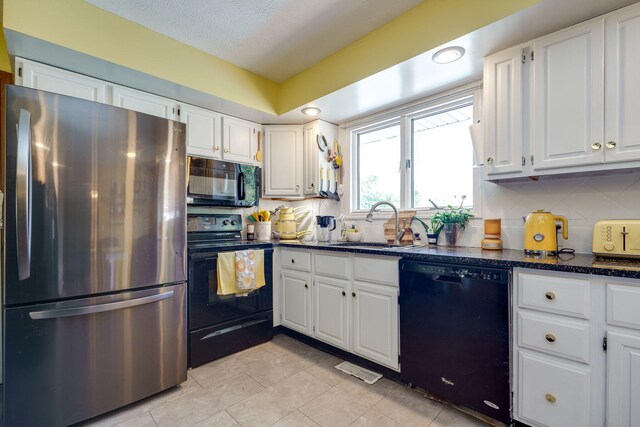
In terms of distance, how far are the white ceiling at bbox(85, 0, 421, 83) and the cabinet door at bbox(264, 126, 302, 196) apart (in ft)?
2.69

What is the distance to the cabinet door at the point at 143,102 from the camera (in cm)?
210

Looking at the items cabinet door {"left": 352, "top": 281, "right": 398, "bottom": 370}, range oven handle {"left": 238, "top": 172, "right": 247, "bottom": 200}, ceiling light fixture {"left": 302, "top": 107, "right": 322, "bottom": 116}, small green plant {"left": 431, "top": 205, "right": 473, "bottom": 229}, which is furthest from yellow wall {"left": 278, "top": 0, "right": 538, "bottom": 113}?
cabinet door {"left": 352, "top": 281, "right": 398, "bottom": 370}

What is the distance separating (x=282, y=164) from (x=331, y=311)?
5.17 ft

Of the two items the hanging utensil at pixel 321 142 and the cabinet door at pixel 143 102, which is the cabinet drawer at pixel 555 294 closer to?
the hanging utensil at pixel 321 142

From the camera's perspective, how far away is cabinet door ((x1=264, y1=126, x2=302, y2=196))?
3.06 metres

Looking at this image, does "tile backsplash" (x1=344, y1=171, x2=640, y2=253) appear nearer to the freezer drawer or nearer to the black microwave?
the black microwave

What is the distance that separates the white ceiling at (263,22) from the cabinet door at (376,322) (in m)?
1.81

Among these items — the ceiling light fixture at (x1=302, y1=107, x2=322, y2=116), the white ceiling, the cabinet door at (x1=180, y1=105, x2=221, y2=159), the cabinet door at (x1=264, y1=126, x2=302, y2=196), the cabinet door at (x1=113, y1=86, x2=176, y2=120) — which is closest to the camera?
the white ceiling

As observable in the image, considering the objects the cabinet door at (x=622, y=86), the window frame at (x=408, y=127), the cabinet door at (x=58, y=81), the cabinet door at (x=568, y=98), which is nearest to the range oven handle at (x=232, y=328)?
the window frame at (x=408, y=127)

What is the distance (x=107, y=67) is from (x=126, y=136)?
23.8 inches

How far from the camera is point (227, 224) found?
279cm

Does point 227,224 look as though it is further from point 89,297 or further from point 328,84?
point 328,84

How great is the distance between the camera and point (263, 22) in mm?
2006

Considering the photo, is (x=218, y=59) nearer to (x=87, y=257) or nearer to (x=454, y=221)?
(x=87, y=257)
